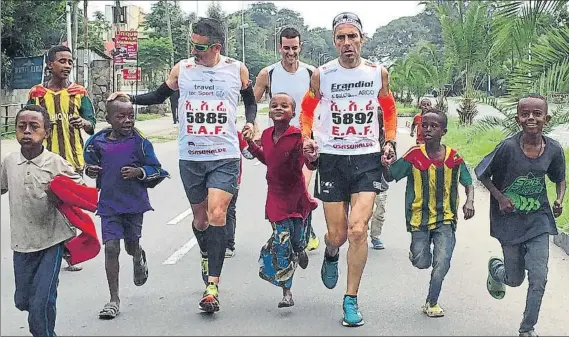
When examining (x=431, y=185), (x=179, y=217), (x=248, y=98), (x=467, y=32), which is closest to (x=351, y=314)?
(x=431, y=185)

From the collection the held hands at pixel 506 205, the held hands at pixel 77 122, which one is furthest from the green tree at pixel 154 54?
the held hands at pixel 506 205

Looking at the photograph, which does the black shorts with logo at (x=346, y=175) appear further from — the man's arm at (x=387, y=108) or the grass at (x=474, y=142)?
the grass at (x=474, y=142)

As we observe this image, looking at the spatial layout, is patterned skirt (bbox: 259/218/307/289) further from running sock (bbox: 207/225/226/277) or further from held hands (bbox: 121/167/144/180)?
held hands (bbox: 121/167/144/180)

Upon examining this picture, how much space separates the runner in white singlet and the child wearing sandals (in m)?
1.83

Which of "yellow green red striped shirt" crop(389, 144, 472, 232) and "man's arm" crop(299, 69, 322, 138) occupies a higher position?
"man's arm" crop(299, 69, 322, 138)

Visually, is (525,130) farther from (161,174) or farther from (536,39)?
(536,39)

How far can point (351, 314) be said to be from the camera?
5.71 metres

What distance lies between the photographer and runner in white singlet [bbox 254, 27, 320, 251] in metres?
7.59

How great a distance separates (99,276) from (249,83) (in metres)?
2.20

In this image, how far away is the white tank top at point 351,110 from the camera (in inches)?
232

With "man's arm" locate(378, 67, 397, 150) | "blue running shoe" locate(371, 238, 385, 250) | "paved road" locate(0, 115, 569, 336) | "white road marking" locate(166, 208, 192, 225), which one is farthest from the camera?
"white road marking" locate(166, 208, 192, 225)

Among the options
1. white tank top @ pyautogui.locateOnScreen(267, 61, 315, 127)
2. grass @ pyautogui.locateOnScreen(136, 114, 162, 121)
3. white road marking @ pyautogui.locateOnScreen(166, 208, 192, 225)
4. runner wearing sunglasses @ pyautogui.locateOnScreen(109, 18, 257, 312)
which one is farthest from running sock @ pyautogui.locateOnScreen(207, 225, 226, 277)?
grass @ pyautogui.locateOnScreen(136, 114, 162, 121)

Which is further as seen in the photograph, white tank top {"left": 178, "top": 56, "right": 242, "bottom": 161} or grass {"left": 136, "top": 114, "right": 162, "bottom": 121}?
grass {"left": 136, "top": 114, "right": 162, "bottom": 121}

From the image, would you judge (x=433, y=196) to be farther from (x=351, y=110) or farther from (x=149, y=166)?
(x=149, y=166)
